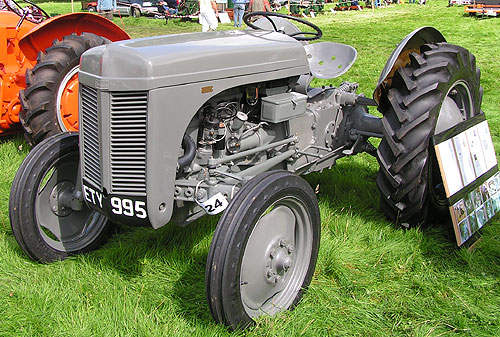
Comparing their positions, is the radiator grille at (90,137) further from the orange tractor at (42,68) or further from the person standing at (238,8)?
the person standing at (238,8)

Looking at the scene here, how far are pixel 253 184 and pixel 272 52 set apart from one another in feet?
3.46

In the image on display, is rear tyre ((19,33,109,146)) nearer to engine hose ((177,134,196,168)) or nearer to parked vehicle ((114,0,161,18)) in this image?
engine hose ((177,134,196,168))

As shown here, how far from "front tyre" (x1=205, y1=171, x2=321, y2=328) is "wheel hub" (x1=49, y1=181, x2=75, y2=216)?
1476mm

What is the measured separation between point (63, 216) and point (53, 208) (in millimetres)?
98

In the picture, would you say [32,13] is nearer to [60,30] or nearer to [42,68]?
[60,30]

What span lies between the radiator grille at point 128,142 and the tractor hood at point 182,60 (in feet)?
0.24

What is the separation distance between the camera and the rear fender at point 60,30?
5.20m

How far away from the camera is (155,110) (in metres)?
2.48

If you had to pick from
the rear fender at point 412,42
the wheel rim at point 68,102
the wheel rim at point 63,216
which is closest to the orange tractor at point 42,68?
the wheel rim at point 68,102

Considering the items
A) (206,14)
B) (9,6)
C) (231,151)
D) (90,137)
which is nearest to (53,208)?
(90,137)

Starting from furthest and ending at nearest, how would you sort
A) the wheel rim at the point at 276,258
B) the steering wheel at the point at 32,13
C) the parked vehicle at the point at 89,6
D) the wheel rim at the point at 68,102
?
the parked vehicle at the point at 89,6, the steering wheel at the point at 32,13, the wheel rim at the point at 68,102, the wheel rim at the point at 276,258

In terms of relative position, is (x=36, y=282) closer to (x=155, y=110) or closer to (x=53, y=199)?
(x=53, y=199)

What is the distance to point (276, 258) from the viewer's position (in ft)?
9.10

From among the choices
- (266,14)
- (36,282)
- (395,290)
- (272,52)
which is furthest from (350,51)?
(36,282)
